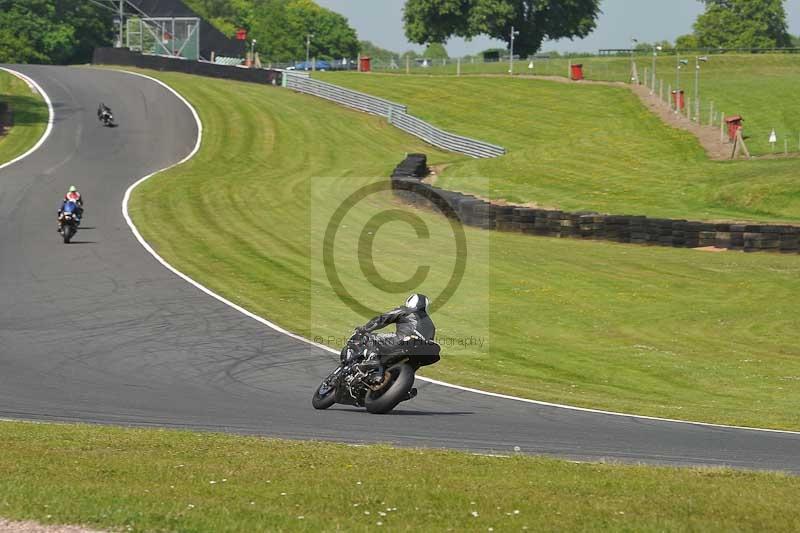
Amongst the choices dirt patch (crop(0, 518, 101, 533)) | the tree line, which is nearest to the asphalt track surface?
dirt patch (crop(0, 518, 101, 533))

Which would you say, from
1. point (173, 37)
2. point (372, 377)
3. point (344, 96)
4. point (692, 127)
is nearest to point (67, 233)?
point (372, 377)

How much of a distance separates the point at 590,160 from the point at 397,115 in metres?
17.7

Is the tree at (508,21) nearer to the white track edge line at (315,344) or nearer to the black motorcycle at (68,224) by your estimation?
the white track edge line at (315,344)

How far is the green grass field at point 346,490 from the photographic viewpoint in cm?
840

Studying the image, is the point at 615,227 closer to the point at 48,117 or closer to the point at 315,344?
the point at 315,344

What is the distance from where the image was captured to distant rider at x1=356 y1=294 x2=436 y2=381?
13.8 metres

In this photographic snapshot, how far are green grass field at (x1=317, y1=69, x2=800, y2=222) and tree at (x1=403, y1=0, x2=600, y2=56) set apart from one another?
3768cm

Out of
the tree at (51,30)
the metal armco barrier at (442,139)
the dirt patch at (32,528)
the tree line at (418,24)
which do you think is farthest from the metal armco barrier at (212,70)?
the dirt patch at (32,528)

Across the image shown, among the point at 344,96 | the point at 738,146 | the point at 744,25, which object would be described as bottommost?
the point at 738,146

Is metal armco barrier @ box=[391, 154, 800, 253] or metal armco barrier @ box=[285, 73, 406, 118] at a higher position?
metal armco barrier @ box=[285, 73, 406, 118]

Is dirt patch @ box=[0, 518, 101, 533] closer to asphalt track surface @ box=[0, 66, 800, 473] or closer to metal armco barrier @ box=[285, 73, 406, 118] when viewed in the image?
A: asphalt track surface @ box=[0, 66, 800, 473]

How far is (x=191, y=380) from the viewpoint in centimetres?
1625

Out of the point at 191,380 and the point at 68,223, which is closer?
the point at 191,380

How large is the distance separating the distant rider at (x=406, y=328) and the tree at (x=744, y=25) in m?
160
